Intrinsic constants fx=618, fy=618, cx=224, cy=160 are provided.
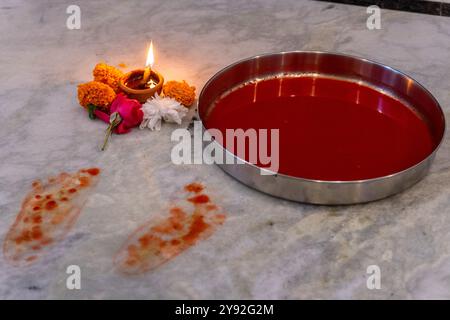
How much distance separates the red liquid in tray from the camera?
1.20 metres

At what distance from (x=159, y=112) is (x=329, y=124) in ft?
1.20

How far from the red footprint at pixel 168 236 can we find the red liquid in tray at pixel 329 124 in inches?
6.9

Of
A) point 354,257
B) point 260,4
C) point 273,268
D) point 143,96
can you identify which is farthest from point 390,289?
point 260,4

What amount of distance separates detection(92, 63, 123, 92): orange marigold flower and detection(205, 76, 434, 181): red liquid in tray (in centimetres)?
23

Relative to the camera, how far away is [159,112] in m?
1.34

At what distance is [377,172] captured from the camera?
1184mm

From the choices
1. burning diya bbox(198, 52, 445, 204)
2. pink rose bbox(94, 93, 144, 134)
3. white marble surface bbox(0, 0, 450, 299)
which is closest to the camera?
white marble surface bbox(0, 0, 450, 299)

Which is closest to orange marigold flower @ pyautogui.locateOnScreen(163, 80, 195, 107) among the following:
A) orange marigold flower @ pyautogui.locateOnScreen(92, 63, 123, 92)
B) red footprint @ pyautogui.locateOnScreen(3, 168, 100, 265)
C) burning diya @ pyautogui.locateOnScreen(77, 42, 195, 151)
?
burning diya @ pyautogui.locateOnScreen(77, 42, 195, 151)

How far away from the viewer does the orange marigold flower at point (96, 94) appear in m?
1.32

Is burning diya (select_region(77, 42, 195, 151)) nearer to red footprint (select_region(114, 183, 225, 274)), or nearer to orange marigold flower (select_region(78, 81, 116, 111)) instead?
orange marigold flower (select_region(78, 81, 116, 111))

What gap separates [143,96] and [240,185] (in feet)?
1.08

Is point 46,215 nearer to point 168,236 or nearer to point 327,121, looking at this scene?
point 168,236

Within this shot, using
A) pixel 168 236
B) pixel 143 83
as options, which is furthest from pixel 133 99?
pixel 168 236

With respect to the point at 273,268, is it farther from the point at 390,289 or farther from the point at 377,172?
the point at 377,172
